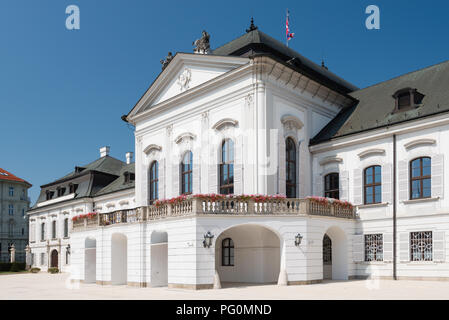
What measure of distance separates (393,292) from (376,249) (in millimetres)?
7902

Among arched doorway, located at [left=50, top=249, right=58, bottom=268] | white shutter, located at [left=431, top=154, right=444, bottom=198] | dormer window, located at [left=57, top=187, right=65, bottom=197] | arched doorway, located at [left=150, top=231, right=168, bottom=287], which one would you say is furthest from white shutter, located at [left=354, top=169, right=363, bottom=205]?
arched doorway, located at [left=50, top=249, right=58, bottom=268]

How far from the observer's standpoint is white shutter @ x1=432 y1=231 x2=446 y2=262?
78.6ft

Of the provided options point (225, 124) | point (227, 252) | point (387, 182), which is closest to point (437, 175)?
point (387, 182)

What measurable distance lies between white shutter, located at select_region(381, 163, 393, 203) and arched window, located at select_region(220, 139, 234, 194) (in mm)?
8060

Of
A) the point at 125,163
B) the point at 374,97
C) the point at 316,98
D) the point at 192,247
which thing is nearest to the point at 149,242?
the point at 192,247

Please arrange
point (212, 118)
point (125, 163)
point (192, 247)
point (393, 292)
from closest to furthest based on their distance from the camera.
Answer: point (393, 292)
point (192, 247)
point (212, 118)
point (125, 163)

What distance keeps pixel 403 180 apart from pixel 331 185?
14.7 ft

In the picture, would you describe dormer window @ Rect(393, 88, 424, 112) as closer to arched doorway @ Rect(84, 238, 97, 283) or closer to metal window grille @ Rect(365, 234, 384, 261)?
metal window grille @ Rect(365, 234, 384, 261)

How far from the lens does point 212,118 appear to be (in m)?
29.7

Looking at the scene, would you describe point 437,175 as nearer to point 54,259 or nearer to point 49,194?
point 54,259

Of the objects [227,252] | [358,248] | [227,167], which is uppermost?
[227,167]

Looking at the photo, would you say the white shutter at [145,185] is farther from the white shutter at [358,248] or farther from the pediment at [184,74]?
the white shutter at [358,248]

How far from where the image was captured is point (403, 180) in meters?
25.9
